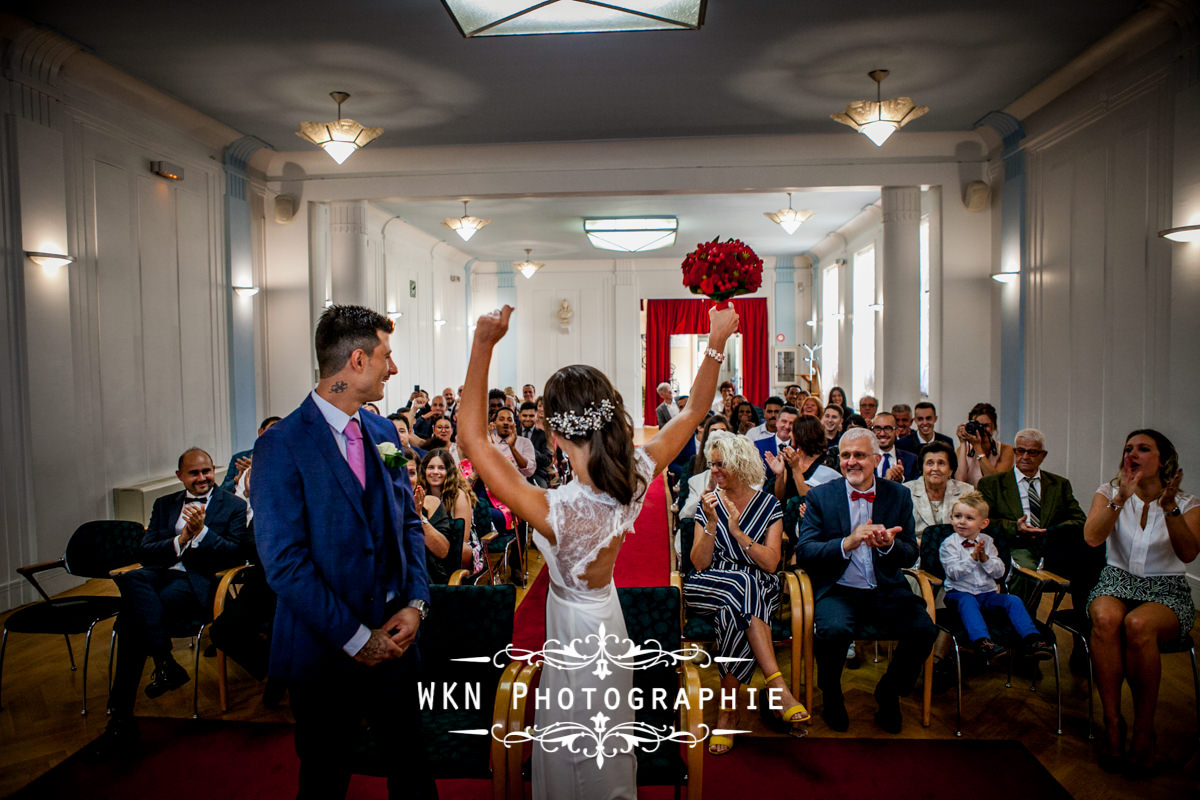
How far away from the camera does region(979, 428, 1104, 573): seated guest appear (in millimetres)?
4398

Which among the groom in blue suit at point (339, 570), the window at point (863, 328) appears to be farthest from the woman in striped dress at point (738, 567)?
the window at point (863, 328)

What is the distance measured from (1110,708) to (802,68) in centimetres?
535

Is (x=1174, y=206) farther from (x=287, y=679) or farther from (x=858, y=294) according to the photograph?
(x=858, y=294)

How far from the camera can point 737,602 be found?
3525mm

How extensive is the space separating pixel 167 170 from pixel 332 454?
6.60 m

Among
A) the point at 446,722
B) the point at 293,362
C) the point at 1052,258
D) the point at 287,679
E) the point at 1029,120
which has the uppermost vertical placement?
the point at 1029,120

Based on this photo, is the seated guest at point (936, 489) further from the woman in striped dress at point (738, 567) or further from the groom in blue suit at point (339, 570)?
the groom in blue suit at point (339, 570)

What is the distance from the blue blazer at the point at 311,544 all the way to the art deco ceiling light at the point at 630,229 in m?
11.3

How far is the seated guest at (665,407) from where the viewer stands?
11070mm

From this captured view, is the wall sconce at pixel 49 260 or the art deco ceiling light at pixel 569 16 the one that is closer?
the art deco ceiling light at pixel 569 16

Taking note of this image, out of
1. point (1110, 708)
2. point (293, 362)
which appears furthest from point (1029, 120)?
point (293, 362)

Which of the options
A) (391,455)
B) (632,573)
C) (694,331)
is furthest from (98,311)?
(694,331)

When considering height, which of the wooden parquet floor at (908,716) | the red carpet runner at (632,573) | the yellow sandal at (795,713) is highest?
the yellow sandal at (795,713)

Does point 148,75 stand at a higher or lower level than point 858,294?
higher
